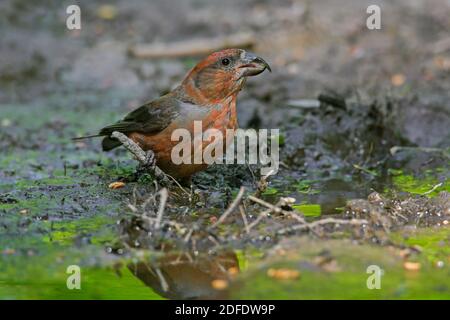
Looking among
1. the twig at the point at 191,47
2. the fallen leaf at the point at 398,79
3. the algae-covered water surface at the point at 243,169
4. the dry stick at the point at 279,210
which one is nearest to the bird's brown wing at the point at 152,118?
the algae-covered water surface at the point at 243,169

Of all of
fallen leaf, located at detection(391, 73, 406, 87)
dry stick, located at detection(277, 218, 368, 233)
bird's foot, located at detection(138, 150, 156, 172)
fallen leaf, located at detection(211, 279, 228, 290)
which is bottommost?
fallen leaf, located at detection(211, 279, 228, 290)

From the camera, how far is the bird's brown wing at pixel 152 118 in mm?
6102

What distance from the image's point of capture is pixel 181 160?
596cm

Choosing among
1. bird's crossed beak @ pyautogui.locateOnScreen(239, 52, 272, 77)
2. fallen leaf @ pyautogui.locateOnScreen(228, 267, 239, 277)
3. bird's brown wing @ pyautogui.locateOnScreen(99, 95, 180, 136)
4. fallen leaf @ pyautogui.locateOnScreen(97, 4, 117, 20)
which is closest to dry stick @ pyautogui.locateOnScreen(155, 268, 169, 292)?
fallen leaf @ pyautogui.locateOnScreen(228, 267, 239, 277)

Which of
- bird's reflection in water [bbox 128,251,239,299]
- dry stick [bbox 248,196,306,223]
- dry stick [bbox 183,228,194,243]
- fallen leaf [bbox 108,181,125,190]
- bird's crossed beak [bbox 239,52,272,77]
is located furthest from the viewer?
fallen leaf [bbox 108,181,125,190]

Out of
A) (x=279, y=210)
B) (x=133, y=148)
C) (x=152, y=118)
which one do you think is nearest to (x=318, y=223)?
(x=279, y=210)

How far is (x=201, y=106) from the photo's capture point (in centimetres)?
607

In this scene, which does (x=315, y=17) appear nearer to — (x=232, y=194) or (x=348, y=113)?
(x=348, y=113)

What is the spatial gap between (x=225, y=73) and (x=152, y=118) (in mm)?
658

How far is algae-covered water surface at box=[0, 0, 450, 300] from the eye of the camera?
475cm

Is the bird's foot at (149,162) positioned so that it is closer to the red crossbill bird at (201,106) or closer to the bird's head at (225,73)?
the red crossbill bird at (201,106)

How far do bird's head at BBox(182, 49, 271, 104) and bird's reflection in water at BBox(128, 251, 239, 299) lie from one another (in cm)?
156

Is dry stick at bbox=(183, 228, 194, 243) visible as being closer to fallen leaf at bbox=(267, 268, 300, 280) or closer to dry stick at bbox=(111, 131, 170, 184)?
fallen leaf at bbox=(267, 268, 300, 280)
